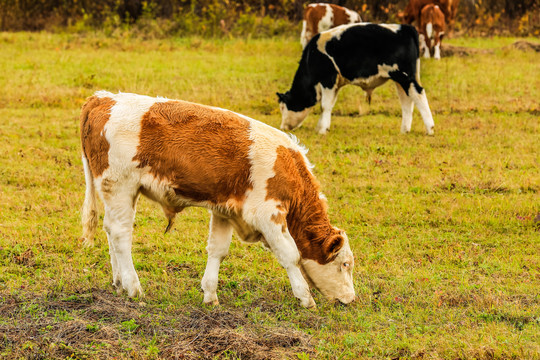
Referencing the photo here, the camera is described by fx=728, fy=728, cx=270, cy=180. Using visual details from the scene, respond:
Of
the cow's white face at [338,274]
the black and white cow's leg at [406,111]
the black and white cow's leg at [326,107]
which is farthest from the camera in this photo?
the black and white cow's leg at [326,107]

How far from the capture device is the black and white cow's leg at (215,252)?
248 inches

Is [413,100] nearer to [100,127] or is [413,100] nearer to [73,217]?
[73,217]

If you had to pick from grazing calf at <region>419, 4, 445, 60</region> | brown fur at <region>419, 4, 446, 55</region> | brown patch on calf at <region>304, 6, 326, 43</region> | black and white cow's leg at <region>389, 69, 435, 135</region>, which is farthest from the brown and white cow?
black and white cow's leg at <region>389, 69, 435, 135</region>

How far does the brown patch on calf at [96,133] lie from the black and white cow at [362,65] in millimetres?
7473

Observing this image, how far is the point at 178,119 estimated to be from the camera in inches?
240

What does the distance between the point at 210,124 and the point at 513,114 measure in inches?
398

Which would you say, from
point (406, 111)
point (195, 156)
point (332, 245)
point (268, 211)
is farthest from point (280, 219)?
point (406, 111)

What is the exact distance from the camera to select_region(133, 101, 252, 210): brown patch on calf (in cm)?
597

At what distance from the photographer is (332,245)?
620 cm

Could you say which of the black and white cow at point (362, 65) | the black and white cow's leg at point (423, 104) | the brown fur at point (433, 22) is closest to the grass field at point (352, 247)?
the black and white cow's leg at point (423, 104)

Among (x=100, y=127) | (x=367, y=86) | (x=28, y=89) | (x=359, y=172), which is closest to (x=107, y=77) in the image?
(x=28, y=89)

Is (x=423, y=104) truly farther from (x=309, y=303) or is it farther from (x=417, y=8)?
(x=417, y=8)

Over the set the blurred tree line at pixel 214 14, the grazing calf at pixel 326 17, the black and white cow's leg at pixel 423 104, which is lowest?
the blurred tree line at pixel 214 14

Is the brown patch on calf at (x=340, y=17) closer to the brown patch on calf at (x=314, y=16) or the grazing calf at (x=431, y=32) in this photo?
the brown patch on calf at (x=314, y=16)
